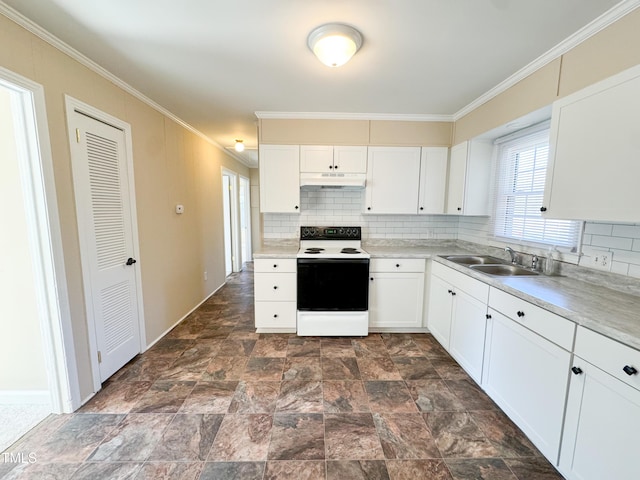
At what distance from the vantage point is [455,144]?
2877mm

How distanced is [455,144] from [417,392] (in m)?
2.55

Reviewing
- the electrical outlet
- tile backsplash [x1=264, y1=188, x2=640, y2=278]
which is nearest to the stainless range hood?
tile backsplash [x1=264, y1=188, x2=640, y2=278]

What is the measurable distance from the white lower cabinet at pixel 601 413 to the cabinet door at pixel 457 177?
5.97 ft

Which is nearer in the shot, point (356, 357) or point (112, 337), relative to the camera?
point (112, 337)

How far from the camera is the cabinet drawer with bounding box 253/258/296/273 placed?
106 inches

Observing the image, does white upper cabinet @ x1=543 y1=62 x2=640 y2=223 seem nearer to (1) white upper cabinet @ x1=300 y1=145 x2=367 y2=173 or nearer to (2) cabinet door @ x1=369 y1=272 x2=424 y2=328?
(2) cabinet door @ x1=369 y1=272 x2=424 y2=328

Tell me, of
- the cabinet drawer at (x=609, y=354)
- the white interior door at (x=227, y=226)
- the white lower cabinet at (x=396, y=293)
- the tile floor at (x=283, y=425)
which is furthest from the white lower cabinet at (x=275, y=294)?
the white interior door at (x=227, y=226)

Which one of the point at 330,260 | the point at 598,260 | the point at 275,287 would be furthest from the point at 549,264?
the point at 275,287

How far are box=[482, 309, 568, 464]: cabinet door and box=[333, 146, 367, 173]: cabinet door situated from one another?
74.6 inches

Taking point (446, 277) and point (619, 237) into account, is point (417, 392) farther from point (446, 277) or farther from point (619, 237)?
point (619, 237)

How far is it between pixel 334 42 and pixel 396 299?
236 cm

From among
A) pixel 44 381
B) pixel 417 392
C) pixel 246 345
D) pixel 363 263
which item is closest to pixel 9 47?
pixel 44 381

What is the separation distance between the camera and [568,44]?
158 centimetres

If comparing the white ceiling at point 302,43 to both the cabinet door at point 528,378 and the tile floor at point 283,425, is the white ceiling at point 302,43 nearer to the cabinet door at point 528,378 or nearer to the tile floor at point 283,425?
the cabinet door at point 528,378
